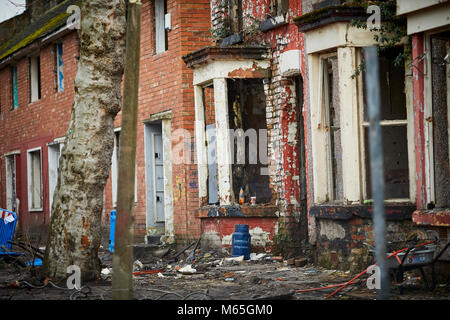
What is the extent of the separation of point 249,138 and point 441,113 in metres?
5.42

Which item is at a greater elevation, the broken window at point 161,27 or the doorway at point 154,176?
the broken window at point 161,27

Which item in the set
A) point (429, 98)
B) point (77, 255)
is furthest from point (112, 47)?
point (429, 98)

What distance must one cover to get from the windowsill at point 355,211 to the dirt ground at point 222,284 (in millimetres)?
809

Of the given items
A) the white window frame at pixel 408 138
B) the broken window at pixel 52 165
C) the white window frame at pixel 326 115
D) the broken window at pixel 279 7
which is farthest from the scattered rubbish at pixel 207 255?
the broken window at pixel 52 165

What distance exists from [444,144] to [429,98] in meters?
0.61

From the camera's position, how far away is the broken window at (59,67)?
861 inches

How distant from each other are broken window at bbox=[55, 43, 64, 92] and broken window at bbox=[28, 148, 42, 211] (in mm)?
3103

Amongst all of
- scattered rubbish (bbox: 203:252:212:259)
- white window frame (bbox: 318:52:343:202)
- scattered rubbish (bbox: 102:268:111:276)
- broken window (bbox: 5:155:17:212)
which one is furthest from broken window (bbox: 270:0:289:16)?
broken window (bbox: 5:155:17:212)

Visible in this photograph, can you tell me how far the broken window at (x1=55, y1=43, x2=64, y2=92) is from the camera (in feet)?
71.7

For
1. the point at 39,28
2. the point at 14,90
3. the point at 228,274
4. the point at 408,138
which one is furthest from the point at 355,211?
the point at 39,28

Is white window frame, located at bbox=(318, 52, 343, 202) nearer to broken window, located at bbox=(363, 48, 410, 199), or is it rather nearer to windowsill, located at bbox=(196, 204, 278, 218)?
broken window, located at bbox=(363, 48, 410, 199)

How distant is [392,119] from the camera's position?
34.6ft
